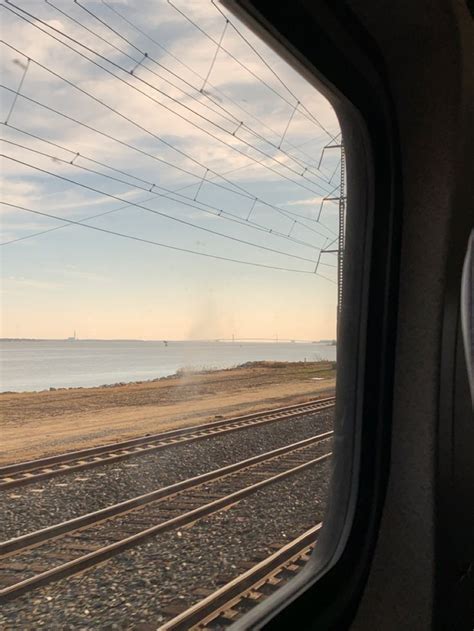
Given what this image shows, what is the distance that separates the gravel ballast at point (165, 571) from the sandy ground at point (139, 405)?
809 millimetres

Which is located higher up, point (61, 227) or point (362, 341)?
point (61, 227)

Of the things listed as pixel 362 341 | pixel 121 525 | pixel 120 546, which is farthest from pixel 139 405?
pixel 362 341

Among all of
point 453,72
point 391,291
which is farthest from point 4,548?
point 453,72

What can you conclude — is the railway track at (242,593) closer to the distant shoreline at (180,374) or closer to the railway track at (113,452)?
the railway track at (113,452)

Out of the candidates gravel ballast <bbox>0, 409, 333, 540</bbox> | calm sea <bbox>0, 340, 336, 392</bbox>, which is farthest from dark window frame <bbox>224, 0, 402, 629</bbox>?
gravel ballast <bbox>0, 409, 333, 540</bbox>

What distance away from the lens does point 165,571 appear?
258 cm

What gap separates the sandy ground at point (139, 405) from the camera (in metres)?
5.27

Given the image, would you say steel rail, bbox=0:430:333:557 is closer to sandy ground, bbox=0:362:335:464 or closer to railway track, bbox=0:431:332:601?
railway track, bbox=0:431:332:601

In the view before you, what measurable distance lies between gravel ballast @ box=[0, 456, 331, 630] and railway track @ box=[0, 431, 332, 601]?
49 millimetres

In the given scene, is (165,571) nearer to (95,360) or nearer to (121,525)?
(121,525)

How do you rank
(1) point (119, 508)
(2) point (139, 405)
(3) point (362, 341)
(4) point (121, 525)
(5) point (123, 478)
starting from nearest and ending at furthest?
1. (3) point (362, 341)
2. (4) point (121, 525)
3. (1) point (119, 508)
4. (5) point (123, 478)
5. (2) point (139, 405)

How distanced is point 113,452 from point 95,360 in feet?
4.43

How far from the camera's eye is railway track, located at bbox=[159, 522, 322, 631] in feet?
6.99

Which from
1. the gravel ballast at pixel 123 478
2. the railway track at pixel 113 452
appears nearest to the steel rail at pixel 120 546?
the gravel ballast at pixel 123 478
